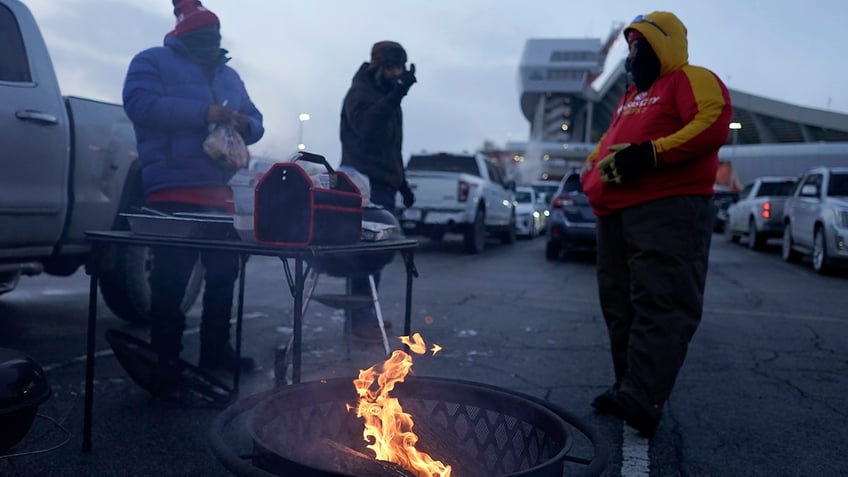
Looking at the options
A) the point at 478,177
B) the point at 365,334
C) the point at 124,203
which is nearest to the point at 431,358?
the point at 365,334

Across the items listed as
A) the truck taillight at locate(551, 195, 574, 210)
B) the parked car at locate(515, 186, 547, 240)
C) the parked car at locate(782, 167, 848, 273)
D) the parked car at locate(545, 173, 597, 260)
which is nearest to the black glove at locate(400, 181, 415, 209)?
the parked car at locate(545, 173, 597, 260)

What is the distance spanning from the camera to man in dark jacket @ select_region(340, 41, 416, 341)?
4543mm

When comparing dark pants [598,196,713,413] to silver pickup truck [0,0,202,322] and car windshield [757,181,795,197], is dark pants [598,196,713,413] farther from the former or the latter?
car windshield [757,181,795,197]

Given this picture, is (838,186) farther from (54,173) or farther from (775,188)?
(54,173)

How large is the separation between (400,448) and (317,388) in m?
0.30

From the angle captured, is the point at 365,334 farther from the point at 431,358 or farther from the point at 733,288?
the point at 733,288

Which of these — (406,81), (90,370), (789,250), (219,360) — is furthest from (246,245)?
(789,250)

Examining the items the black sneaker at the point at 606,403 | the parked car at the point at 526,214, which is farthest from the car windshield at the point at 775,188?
the black sneaker at the point at 606,403

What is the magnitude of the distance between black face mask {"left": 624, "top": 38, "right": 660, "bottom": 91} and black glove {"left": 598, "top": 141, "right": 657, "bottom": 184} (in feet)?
1.14

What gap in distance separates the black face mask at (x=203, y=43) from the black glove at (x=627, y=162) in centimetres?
206

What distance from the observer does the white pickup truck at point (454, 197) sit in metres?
13.0

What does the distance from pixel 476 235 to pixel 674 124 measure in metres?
10.5

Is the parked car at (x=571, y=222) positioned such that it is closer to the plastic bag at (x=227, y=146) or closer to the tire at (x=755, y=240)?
the tire at (x=755, y=240)

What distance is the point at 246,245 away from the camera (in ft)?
A: 8.09
